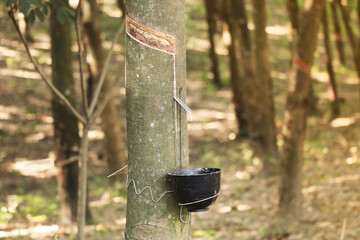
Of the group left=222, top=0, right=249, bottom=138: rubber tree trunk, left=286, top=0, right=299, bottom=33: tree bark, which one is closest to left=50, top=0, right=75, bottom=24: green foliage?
left=222, top=0, right=249, bottom=138: rubber tree trunk

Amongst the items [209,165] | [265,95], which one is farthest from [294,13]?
[209,165]

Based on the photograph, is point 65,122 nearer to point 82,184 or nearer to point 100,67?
point 100,67

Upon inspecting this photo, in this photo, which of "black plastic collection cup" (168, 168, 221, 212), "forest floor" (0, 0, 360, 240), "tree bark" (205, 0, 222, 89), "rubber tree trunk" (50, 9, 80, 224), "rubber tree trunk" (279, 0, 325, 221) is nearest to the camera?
"black plastic collection cup" (168, 168, 221, 212)

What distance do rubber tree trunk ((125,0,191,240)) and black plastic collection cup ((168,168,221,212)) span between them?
0.08 meters

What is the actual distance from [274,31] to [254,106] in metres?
13.2

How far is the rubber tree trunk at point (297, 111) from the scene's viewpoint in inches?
249

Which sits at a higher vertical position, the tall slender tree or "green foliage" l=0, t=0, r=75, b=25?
"green foliage" l=0, t=0, r=75, b=25

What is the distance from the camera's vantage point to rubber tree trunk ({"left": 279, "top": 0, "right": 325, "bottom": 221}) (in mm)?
6312

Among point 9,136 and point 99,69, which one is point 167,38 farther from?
point 9,136

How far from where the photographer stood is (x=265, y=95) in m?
9.74

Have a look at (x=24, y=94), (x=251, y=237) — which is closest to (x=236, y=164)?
(x=251, y=237)

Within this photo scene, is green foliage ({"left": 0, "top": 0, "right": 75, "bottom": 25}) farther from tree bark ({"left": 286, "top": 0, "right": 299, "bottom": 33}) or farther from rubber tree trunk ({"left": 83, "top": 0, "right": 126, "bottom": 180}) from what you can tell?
tree bark ({"left": 286, "top": 0, "right": 299, "bottom": 33})

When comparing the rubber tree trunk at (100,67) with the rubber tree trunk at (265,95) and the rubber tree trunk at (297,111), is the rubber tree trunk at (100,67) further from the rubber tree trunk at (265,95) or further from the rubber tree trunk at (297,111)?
the rubber tree trunk at (297,111)

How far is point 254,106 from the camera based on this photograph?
10.7 meters
